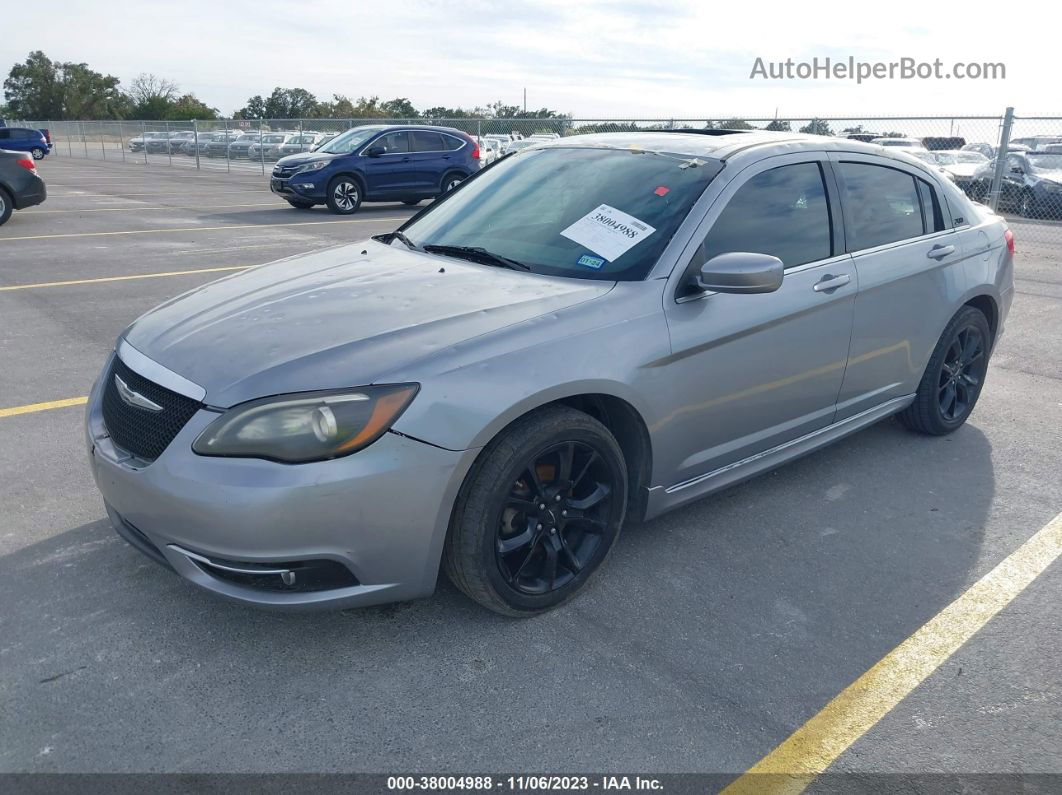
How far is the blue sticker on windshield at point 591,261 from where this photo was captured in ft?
11.4

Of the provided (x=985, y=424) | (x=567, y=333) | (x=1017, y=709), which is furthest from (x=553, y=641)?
(x=985, y=424)

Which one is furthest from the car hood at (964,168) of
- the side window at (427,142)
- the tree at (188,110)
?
the tree at (188,110)

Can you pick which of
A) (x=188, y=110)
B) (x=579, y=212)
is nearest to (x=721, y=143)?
(x=579, y=212)

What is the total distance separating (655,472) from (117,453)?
1.87 meters

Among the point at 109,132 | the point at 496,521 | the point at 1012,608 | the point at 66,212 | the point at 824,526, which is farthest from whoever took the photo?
the point at 109,132

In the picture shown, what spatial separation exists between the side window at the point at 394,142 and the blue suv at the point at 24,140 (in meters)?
23.2

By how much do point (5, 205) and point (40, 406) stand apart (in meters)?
10.2

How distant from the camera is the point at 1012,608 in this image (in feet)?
10.9

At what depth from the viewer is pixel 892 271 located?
4.30m

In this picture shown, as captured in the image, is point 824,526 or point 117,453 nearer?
point 117,453

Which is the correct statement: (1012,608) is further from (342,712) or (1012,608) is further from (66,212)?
(66,212)

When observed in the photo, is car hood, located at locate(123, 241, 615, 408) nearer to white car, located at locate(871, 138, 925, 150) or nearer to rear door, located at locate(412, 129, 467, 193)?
rear door, located at locate(412, 129, 467, 193)

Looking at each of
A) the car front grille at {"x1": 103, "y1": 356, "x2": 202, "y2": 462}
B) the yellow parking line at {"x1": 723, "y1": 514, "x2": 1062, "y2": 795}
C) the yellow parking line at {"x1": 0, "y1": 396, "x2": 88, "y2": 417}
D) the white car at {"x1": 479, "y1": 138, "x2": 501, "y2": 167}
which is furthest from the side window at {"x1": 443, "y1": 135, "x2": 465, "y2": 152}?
the yellow parking line at {"x1": 723, "y1": 514, "x2": 1062, "y2": 795}

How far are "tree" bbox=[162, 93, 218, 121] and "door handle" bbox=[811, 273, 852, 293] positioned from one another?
7133cm
